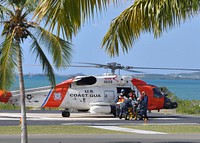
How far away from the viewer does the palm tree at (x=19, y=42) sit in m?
12.6

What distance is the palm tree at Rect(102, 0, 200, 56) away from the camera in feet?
35.7

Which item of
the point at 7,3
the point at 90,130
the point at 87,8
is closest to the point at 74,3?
the point at 87,8

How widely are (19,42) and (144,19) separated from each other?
3032mm

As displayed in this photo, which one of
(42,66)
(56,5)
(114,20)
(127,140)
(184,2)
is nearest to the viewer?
(56,5)

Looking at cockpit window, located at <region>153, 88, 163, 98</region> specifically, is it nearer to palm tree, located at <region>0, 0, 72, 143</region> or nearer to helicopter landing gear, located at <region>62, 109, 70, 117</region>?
helicopter landing gear, located at <region>62, 109, 70, 117</region>

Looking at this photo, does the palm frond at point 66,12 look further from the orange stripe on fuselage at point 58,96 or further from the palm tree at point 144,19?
the orange stripe on fuselage at point 58,96

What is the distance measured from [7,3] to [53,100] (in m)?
17.8

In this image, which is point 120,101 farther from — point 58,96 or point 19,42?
point 19,42

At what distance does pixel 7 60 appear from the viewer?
12.6 metres

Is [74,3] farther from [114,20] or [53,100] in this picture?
[53,100]

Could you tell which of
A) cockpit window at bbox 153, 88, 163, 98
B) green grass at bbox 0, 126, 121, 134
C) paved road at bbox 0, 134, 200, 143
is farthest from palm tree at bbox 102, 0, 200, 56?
cockpit window at bbox 153, 88, 163, 98

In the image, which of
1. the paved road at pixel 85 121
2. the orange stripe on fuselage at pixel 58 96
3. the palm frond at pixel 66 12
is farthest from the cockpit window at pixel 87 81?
the palm frond at pixel 66 12

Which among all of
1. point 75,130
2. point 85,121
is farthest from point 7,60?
point 85,121

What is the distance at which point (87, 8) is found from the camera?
10.4m
